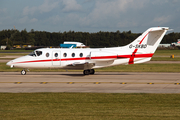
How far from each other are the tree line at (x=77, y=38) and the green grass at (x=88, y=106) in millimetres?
133257

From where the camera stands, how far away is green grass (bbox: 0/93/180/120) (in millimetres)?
11141

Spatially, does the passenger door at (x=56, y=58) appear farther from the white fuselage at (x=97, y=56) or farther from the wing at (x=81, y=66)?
the wing at (x=81, y=66)

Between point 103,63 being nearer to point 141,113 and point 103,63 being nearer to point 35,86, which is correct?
point 35,86

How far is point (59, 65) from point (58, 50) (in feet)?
5.65

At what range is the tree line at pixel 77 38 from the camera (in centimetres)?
A: 15300

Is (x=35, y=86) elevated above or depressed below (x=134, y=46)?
below

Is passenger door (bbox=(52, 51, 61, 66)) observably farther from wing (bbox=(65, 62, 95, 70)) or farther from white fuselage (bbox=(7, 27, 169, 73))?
wing (bbox=(65, 62, 95, 70))

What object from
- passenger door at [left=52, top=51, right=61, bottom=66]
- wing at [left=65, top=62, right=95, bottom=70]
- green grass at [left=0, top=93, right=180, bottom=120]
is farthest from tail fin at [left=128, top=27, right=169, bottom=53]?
green grass at [left=0, top=93, right=180, bottom=120]

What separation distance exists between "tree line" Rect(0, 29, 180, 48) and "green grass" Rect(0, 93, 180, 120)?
133 metres

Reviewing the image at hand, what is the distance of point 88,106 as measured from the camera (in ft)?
43.2

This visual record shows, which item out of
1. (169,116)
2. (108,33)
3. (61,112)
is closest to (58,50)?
(61,112)

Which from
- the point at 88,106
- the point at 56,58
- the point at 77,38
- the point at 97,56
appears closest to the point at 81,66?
the point at 97,56

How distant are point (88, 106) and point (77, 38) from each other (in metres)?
144

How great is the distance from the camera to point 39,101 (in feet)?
47.2
